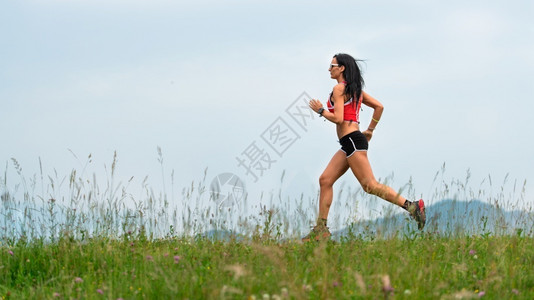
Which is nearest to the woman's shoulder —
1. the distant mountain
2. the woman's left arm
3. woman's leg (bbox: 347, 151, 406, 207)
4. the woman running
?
the woman running

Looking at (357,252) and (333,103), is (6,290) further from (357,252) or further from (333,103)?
(333,103)

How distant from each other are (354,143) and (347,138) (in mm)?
113

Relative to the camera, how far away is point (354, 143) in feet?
26.1

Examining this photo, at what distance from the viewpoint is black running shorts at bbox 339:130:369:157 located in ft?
26.1

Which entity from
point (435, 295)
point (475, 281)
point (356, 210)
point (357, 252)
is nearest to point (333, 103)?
point (356, 210)

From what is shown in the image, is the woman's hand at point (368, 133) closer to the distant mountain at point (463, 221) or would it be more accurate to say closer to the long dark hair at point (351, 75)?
the long dark hair at point (351, 75)

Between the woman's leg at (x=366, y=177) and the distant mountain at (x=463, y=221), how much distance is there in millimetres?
383

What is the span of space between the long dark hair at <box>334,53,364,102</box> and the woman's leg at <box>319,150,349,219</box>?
814 millimetres

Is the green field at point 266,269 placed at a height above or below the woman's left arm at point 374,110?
below

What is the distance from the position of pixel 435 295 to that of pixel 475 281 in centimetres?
98

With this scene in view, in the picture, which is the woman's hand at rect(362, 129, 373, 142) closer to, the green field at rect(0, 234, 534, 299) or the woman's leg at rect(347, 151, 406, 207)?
the woman's leg at rect(347, 151, 406, 207)

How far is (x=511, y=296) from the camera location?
502 cm

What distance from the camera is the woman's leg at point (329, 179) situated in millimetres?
8164

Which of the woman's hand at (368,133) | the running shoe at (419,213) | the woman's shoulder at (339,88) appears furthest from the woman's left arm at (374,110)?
the running shoe at (419,213)
